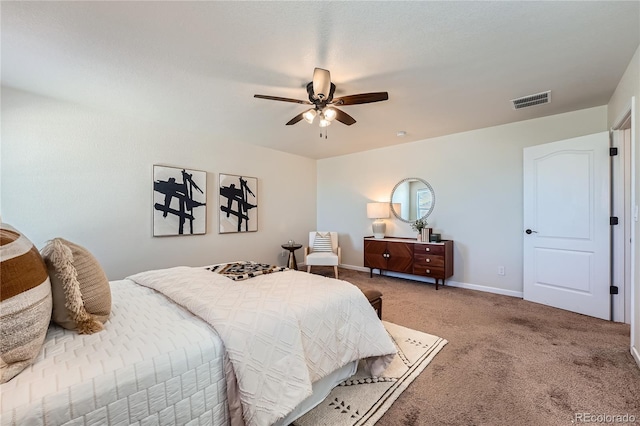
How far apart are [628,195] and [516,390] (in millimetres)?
2457

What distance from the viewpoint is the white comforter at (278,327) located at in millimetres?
1167

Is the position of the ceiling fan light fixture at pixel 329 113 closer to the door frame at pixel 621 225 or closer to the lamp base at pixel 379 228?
the lamp base at pixel 379 228

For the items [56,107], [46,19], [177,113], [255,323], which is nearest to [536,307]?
[255,323]

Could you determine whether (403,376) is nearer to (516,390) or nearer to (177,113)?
(516,390)

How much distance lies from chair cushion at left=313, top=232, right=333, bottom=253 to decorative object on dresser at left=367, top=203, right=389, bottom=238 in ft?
2.77

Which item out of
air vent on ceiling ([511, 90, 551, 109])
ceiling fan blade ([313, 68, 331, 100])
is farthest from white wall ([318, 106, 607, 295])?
ceiling fan blade ([313, 68, 331, 100])

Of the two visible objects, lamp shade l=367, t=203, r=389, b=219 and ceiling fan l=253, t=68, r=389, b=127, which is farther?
lamp shade l=367, t=203, r=389, b=219

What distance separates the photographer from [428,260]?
13.1ft

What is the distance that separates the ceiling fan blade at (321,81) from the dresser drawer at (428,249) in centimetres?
282

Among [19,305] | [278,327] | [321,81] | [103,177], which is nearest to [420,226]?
[321,81]

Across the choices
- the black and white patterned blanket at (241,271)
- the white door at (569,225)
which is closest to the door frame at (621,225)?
the white door at (569,225)

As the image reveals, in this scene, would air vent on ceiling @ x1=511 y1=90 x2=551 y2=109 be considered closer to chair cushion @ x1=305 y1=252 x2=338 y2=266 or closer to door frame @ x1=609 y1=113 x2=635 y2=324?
door frame @ x1=609 y1=113 x2=635 y2=324

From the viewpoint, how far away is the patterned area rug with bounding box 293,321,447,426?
1.50 meters

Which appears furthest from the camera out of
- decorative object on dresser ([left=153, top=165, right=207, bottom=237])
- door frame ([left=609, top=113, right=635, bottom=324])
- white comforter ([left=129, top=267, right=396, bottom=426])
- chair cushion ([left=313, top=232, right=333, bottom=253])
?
chair cushion ([left=313, top=232, right=333, bottom=253])
